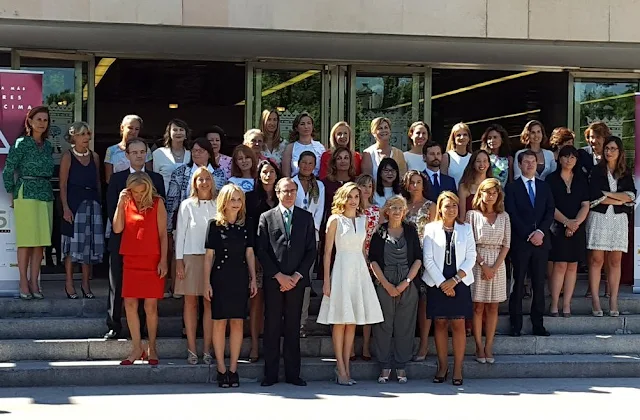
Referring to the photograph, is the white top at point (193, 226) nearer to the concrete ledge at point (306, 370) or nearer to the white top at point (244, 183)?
the white top at point (244, 183)

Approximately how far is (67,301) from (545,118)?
7633mm

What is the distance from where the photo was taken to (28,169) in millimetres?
9625

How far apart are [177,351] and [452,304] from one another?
2714 mm

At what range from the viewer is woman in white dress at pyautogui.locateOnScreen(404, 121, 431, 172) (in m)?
10.4

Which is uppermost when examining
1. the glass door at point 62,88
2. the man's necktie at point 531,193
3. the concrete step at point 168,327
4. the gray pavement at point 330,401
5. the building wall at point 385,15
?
the building wall at point 385,15

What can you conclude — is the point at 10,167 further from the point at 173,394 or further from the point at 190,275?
the point at 173,394

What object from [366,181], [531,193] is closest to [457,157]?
[531,193]

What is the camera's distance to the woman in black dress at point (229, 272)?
8.59 metres

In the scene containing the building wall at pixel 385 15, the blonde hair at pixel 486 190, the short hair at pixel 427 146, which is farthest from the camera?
the building wall at pixel 385 15

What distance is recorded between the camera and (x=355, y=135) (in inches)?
514

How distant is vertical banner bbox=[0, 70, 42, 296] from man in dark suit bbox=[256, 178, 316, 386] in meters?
2.86

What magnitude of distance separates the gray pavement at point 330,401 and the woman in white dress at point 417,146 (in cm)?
249

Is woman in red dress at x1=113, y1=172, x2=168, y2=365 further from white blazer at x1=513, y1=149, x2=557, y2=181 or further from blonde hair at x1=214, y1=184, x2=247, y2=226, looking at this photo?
white blazer at x1=513, y1=149, x2=557, y2=181

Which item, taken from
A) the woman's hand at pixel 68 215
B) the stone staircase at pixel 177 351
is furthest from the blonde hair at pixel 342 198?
the woman's hand at pixel 68 215
